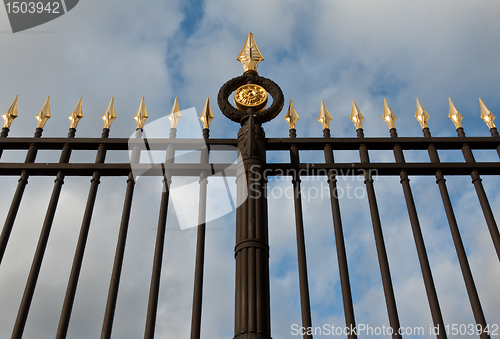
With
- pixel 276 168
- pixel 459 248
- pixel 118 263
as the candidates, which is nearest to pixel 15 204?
pixel 118 263

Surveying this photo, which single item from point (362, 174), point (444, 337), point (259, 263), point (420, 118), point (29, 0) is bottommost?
point (444, 337)

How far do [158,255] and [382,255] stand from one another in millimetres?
2365

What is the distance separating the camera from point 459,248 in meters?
4.80

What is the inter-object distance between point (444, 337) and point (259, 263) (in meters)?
1.90

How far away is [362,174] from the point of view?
209 inches

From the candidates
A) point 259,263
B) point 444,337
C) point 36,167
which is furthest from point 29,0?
point 444,337

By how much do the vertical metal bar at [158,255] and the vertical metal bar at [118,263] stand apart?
35 centimetres

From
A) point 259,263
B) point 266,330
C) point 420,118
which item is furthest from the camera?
point 420,118

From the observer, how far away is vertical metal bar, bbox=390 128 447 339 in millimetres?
4398

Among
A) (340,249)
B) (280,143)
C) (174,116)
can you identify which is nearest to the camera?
(340,249)

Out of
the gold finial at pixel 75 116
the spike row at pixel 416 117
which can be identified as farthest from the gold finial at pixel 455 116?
the gold finial at pixel 75 116

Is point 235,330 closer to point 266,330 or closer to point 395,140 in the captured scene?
point 266,330

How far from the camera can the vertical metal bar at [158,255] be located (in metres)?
4.39

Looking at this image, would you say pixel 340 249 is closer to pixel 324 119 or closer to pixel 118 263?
pixel 324 119
